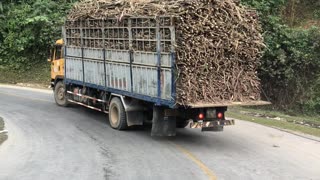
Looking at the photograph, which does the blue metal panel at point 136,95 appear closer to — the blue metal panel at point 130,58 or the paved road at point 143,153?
the blue metal panel at point 130,58

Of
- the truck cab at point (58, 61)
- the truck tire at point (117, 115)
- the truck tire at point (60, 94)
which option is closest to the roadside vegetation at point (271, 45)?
the truck tire at point (117, 115)

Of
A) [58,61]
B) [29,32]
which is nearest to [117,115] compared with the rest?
[58,61]

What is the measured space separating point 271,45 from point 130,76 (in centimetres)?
1293

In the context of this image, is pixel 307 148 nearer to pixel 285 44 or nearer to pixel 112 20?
pixel 112 20

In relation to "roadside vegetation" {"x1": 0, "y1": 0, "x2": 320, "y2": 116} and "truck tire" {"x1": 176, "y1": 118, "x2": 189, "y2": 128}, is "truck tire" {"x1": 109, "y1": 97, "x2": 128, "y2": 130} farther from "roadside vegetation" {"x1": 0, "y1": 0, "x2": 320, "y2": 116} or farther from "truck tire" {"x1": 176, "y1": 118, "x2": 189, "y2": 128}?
"roadside vegetation" {"x1": 0, "y1": 0, "x2": 320, "y2": 116}

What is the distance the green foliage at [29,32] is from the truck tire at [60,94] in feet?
42.0

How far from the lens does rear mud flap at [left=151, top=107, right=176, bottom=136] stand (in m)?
12.3

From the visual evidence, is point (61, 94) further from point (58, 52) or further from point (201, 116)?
point (201, 116)

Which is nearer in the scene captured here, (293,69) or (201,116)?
(201,116)

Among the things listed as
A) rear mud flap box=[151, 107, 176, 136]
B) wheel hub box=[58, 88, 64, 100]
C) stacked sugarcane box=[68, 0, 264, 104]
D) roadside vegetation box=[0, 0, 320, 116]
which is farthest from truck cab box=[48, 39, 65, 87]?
roadside vegetation box=[0, 0, 320, 116]

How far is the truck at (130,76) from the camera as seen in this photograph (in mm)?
11734

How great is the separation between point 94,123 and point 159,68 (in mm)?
4132

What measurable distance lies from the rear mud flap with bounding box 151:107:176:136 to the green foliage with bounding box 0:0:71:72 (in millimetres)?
20127

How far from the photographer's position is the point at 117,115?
14.1 m
